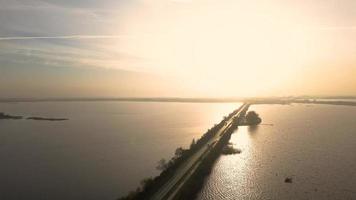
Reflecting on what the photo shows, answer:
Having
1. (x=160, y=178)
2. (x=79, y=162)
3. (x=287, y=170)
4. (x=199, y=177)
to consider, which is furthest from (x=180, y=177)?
(x=79, y=162)

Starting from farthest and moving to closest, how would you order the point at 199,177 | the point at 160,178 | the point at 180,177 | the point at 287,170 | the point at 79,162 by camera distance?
the point at 79,162
the point at 287,170
the point at 199,177
the point at 180,177
the point at 160,178

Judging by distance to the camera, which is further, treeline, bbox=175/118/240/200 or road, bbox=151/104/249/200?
treeline, bbox=175/118/240/200

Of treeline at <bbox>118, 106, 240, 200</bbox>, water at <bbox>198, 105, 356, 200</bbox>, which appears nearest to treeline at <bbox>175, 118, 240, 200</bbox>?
water at <bbox>198, 105, 356, 200</bbox>

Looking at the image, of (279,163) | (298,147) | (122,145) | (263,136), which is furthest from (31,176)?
(263,136)

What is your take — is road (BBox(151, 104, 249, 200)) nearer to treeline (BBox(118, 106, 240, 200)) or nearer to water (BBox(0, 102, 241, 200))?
treeline (BBox(118, 106, 240, 200))

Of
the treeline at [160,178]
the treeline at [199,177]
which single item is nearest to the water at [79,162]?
the treeline at [160,178]

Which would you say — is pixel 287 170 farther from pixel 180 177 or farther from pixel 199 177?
pixel 180 177

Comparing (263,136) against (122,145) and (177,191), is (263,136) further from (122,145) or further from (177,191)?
(177,191)

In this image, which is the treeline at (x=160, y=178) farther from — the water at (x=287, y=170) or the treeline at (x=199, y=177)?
the water at (x=287, y=170)

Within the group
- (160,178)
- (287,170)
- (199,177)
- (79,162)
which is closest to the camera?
(160,178)

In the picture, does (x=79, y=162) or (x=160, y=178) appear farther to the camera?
(x=79, y=162)

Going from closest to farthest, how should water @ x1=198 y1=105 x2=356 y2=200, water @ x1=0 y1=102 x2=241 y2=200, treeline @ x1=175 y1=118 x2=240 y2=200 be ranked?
treeline @ x1=175 y1=118 x2=240 y2=200, water @ x1=198 y1=105 x2=356 y2=200, water @ x1=0 y1=102 x2=241 y2=200
